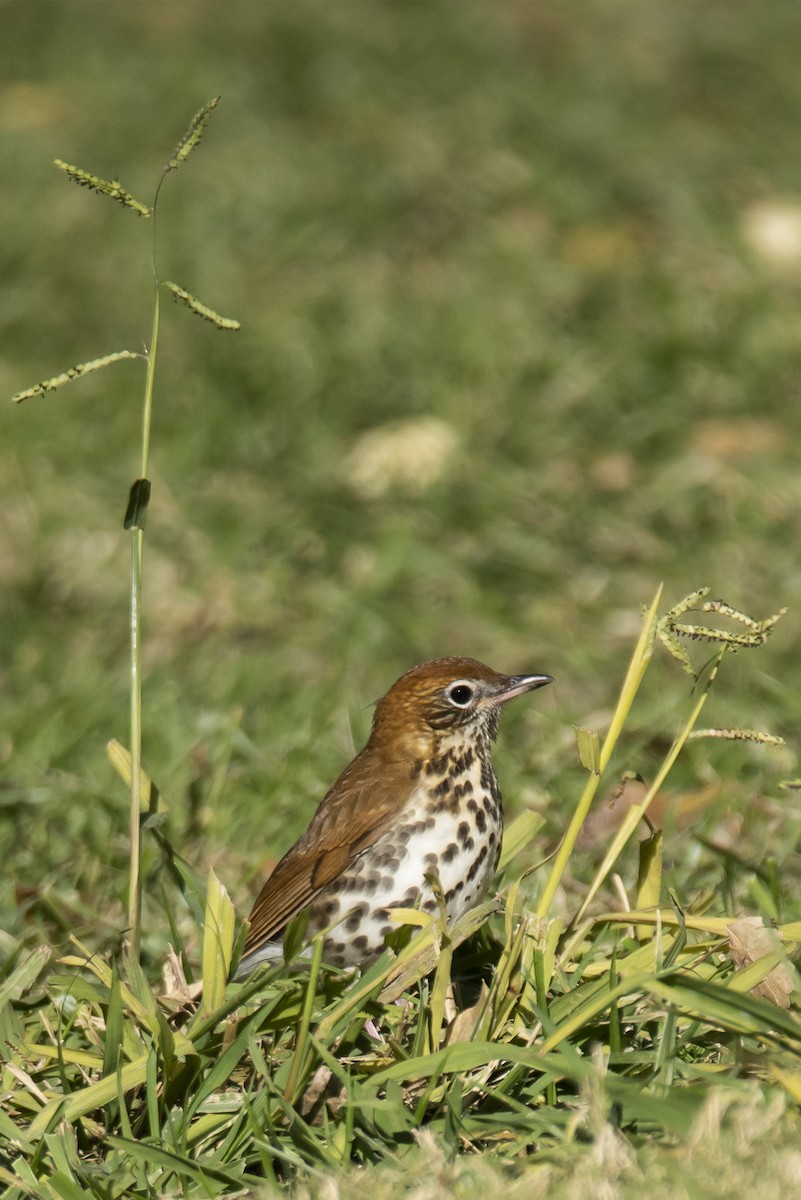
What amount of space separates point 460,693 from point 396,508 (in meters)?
3.07

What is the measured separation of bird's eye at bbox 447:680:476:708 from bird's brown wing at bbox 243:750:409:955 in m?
0.26

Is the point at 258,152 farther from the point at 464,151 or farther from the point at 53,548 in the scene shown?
the point at 53,548

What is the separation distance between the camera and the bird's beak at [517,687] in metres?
3.53

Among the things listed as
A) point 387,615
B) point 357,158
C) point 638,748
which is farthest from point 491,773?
point 357,158

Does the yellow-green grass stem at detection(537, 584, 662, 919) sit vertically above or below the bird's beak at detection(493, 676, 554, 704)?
above

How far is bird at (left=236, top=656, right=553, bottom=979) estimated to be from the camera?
321cm

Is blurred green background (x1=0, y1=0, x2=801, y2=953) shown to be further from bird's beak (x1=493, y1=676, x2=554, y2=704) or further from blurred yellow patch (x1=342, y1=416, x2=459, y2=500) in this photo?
bird's beak (x1=493, y1=676, x2=554, y2=704)

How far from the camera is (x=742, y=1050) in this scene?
2488 mm

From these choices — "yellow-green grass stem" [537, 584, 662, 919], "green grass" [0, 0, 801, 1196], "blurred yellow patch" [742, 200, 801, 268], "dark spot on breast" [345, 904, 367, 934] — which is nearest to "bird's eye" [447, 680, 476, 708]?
"green grass" [0, 0, 801, 1196]

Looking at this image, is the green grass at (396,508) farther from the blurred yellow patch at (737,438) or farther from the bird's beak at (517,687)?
the bird's beak at (517,687)

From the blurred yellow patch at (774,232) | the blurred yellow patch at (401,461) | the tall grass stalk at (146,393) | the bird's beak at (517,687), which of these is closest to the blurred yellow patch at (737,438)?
the blurred yellow patch at (401,461)

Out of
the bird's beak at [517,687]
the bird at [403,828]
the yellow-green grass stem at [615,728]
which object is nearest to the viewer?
the yellow-green grass stem at [615,728]

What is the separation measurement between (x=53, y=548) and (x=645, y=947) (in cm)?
403

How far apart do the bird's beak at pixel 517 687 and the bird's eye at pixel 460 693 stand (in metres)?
0.06
